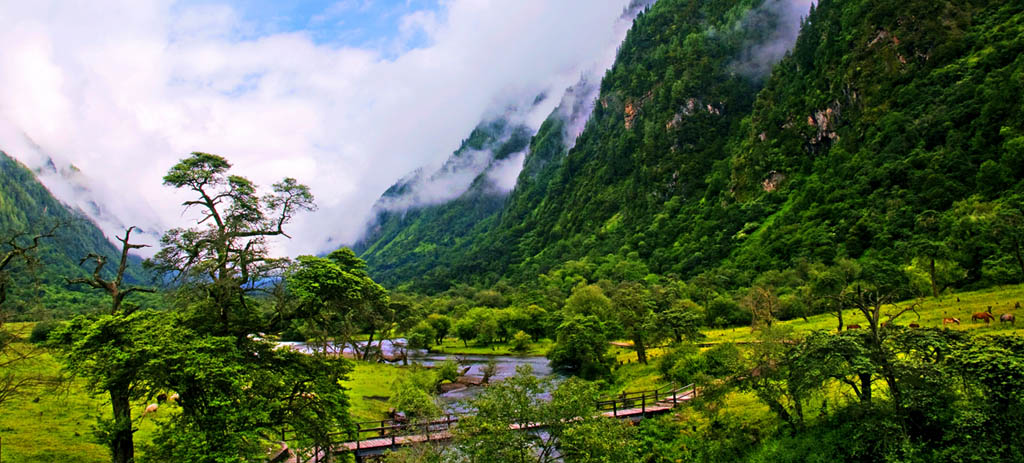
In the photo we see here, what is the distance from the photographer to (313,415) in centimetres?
2177

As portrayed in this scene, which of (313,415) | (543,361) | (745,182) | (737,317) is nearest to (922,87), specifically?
(745,182)

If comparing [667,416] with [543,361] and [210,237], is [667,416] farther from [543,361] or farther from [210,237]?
[543,361]

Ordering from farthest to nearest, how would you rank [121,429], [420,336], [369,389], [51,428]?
1. [420,336]
2. [369,389]
3. [51,428]
4. [121,429]

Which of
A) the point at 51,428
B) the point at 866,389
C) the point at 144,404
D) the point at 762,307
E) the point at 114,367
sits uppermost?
the point at 114,367

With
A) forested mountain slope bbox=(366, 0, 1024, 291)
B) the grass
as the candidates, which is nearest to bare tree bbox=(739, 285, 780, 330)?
forested mountain slope bbox=(366, 0, 1024, 291)

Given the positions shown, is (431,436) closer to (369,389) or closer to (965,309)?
(369,389)

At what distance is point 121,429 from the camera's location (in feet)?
64.3

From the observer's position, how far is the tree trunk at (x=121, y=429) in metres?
19.6

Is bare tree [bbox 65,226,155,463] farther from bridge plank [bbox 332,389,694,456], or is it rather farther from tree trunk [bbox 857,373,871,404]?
tree trunk [bbox 857,373,871,404]

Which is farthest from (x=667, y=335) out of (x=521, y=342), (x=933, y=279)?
(x=521, y=342)

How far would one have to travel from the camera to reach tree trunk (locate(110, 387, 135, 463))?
1964cm

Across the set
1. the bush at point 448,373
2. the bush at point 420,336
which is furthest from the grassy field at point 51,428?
the bush at point 420,336

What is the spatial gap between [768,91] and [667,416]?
643 feet

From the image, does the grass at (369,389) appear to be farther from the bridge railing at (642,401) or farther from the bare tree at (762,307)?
the bare tree at (762,307)
